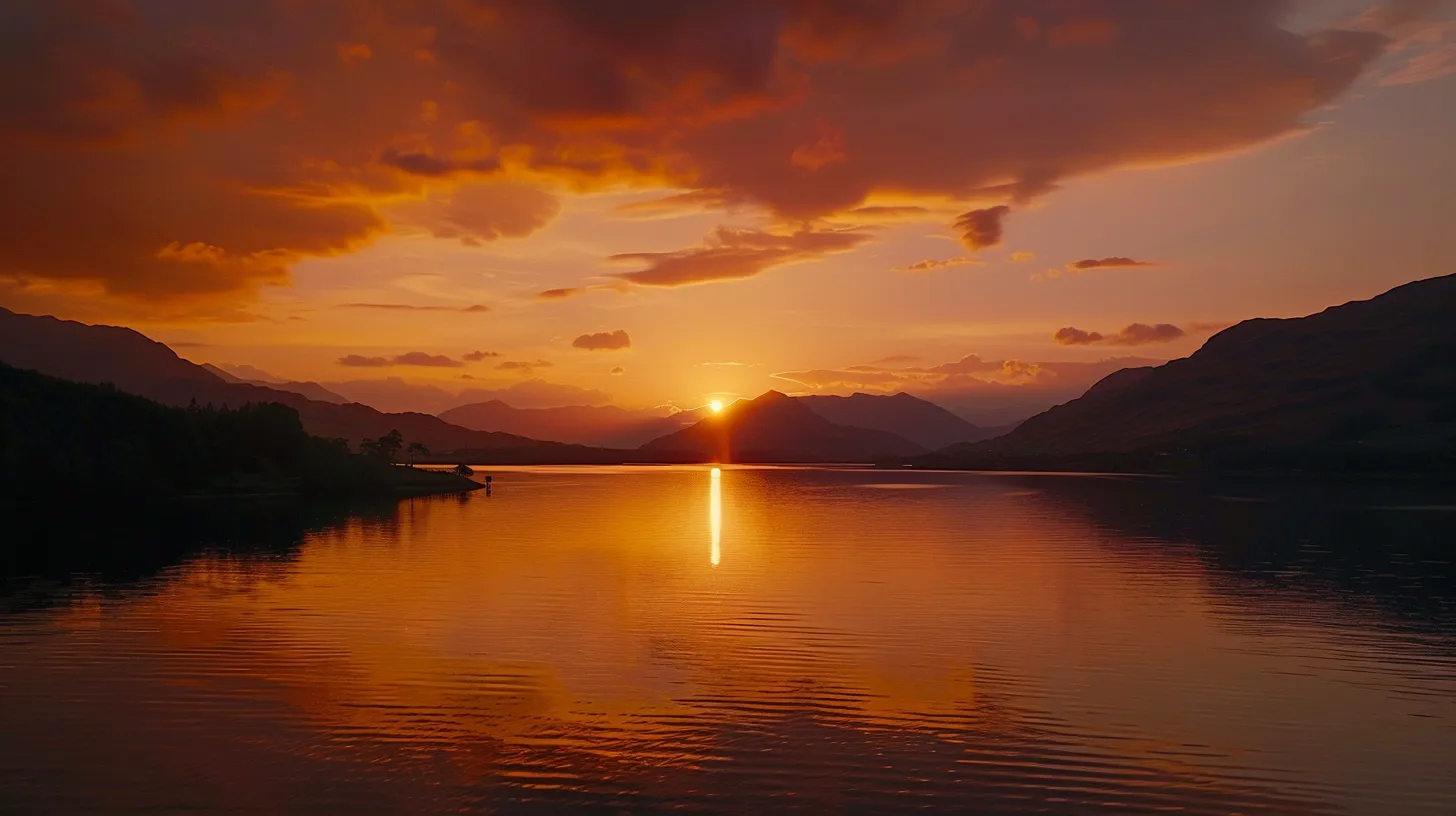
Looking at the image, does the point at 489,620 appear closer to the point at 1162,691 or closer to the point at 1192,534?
the point at 1162,691

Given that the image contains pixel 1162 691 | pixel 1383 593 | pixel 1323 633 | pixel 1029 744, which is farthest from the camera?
pixel 1383 593

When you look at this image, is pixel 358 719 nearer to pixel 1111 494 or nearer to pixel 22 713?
pixel 22 713

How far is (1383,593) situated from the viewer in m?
55.5

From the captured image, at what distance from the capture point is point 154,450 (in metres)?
148

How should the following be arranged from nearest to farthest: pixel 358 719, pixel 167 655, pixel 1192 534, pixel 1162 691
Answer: pixel 358 719 → pixel 1162 691 → pixel 167 655 → pixel 1192 534

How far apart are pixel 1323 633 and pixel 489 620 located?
3879cm

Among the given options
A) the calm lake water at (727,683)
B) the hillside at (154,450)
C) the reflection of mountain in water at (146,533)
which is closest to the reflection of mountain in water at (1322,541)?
the calm lake water at (727,683)

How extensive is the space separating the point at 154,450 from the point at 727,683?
147m

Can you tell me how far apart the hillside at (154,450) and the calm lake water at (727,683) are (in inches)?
2673

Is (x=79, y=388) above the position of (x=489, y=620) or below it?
above

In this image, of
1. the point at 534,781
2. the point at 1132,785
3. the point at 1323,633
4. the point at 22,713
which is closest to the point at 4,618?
the point at 22,713

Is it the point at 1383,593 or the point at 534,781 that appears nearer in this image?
the point at 534,781

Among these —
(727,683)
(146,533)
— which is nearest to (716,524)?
(146,533)

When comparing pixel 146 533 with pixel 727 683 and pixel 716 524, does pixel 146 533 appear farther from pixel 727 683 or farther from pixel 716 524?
pixel 727 683
